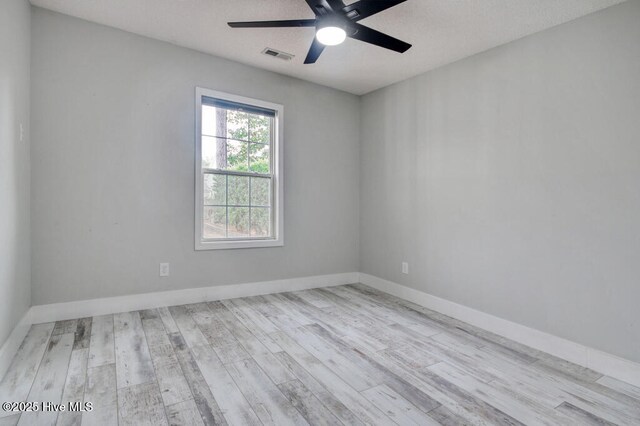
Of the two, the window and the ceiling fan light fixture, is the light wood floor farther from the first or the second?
the ceiling fan light fixture

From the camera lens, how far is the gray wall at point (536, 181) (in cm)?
220

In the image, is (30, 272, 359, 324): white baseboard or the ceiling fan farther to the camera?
(30, 272, 359, 324): white baseboard

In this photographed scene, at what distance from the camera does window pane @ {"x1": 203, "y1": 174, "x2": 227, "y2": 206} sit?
346 cm

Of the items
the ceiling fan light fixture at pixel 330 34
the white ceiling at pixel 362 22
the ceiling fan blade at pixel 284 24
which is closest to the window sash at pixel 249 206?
the white ceiling at pixel 362 22

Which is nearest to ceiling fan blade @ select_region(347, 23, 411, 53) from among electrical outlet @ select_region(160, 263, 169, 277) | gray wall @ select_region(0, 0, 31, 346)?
gray wall @ select_region(0, 0, 31, 346)

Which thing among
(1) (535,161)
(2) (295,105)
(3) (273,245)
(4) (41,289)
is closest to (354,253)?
(3) (273,245)

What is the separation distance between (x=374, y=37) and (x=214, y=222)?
2.32 metres

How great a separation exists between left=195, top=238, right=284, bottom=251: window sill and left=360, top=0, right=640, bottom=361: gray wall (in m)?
1.46

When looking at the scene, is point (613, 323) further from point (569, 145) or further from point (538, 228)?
point (569, 145)

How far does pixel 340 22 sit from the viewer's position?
2096mm

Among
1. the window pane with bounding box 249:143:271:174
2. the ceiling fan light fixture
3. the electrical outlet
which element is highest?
the ceiling fan light fixture

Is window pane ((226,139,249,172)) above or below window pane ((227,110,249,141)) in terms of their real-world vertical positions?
below

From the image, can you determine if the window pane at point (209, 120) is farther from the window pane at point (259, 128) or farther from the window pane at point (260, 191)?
the window pane at point (260, 191)

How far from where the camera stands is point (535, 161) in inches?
103
